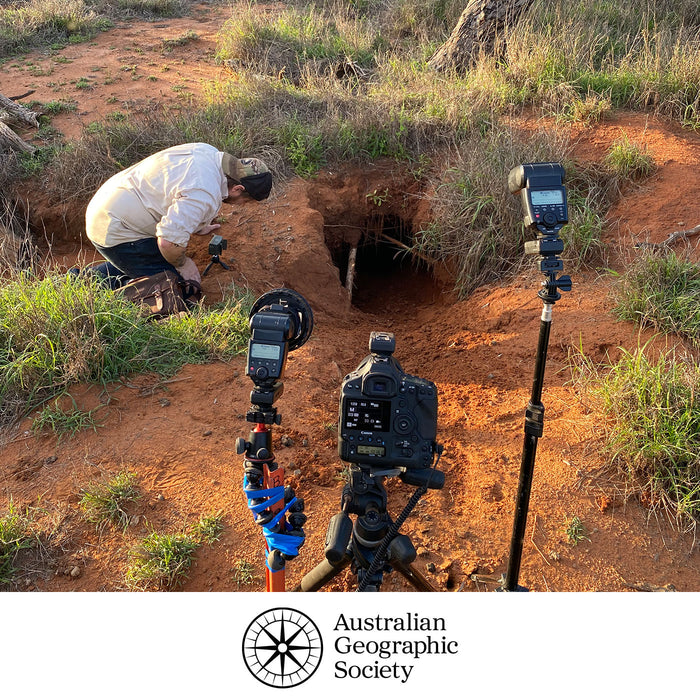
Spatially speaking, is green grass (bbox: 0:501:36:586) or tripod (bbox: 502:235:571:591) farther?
green grass (bbox: 0:501:36:586)

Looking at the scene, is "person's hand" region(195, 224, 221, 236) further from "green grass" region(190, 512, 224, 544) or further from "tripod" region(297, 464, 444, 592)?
"tripod" region(297, 464, 444, 592)

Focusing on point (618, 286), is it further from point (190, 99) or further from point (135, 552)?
point (190, 99)

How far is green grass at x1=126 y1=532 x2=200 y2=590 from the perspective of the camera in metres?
2.35

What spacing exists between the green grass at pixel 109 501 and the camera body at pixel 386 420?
134cm

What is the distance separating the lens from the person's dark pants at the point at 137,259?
4258 millimetres

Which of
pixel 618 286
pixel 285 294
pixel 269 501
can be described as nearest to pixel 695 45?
pixel 618 286

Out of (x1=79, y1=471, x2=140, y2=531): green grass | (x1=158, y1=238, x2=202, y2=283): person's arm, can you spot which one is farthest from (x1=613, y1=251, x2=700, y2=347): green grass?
→ (x1=79, y1=471, x2=140, y2=531): green grass

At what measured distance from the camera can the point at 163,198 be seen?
404cm

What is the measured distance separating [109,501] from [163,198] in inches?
85.9

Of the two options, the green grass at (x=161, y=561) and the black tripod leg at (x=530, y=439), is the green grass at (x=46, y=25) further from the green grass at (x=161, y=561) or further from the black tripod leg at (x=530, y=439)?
the black tripod leg at (x=530, y=439)

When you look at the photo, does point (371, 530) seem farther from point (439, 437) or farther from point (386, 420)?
point (439, 437)

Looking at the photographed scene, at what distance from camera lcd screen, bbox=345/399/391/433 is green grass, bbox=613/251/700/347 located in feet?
7.60

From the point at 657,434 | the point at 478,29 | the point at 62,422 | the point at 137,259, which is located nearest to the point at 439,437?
the point at 657,434

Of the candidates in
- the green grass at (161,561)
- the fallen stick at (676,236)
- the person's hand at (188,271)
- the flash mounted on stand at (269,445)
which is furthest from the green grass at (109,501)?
the fallen stick at (676,236)
